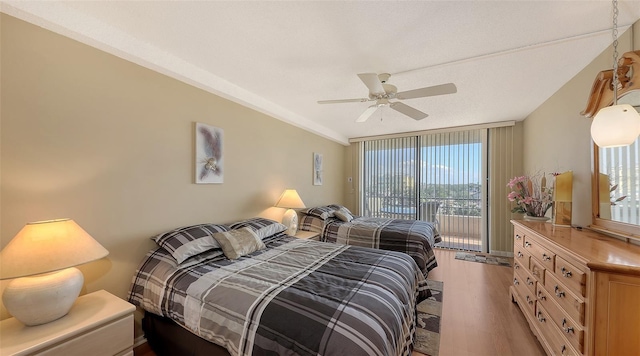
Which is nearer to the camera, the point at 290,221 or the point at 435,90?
the point at 435,90

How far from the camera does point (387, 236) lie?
10.7ft

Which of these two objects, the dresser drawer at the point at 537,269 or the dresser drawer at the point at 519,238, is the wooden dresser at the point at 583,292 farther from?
the dresser drawer at the point at 519,238

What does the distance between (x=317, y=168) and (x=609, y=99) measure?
3603 mm

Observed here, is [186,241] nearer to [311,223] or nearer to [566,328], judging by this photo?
[311,223]

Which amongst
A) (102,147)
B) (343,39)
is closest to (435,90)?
(343,39)

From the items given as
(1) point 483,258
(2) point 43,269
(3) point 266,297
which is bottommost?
(1) point 483,258

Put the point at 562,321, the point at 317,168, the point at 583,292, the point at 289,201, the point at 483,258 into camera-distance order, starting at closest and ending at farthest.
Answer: the point at 583,292 → the point at 562,321 → the point at 289,201 → the point at 483,258 → the point at 317,168

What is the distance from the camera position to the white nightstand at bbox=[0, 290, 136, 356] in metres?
1.11

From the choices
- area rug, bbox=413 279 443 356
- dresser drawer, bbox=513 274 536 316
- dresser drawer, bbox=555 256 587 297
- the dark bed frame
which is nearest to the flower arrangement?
dresser drawer, bbox=513 274 536 316

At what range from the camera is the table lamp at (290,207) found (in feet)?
10.6

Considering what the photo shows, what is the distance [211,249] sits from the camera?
2053mm

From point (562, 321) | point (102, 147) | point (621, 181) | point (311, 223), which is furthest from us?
point (311, 223)

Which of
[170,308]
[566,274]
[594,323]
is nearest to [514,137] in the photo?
[566,274]

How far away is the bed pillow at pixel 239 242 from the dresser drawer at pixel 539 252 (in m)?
2.39
